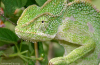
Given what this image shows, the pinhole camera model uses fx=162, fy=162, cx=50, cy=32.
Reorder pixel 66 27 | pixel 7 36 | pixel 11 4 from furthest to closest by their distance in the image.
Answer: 1. pixel 7 36
2. pixel 11 4
3. pixel 66 27

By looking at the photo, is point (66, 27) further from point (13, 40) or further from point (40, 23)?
point (13, 40)

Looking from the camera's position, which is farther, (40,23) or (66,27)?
(66,27)

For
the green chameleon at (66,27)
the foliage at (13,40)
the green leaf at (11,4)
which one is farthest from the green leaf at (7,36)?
the green chameleon at (66,27)

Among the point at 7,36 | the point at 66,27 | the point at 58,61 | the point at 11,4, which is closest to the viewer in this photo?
the point at 58,61

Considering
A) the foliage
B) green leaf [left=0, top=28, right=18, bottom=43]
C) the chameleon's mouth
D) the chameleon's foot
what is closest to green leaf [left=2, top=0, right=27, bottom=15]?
the foliage

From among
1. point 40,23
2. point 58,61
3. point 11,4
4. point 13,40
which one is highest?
point 11,4

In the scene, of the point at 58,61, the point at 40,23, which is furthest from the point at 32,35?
the point at 58,61

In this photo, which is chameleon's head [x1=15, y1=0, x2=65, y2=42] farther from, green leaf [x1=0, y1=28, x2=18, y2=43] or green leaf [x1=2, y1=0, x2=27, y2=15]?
green leaf [x1=0, y1=28, x2=18, y2=43]

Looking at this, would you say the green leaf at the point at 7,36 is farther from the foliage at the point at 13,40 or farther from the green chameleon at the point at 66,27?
the green chameleon at the point at 66,27

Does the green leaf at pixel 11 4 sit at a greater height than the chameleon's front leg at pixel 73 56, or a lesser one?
greater
